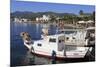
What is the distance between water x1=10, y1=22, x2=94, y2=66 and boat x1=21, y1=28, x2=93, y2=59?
5 cm

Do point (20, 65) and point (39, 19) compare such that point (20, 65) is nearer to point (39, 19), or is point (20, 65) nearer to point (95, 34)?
point (39, 19)

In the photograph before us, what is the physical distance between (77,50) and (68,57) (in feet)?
0.45

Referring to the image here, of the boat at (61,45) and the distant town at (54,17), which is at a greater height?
the distant town at (54,17)

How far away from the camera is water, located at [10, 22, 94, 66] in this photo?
2.03 metres

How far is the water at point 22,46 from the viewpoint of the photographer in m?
2.03

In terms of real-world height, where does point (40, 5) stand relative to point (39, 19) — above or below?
above

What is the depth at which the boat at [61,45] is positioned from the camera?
6.95 feet

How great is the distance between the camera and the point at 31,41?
2.11m

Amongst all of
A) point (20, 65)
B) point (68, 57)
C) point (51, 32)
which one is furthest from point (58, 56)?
point (20, 65)

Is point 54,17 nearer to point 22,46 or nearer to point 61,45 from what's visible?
point 61,45

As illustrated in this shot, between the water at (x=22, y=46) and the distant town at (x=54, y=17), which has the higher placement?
the distant town at (x=54, y=17)

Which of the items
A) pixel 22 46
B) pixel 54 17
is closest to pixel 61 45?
pixel 54 17

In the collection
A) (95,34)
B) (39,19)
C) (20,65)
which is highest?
(39,19)

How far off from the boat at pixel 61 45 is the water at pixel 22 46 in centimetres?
5
